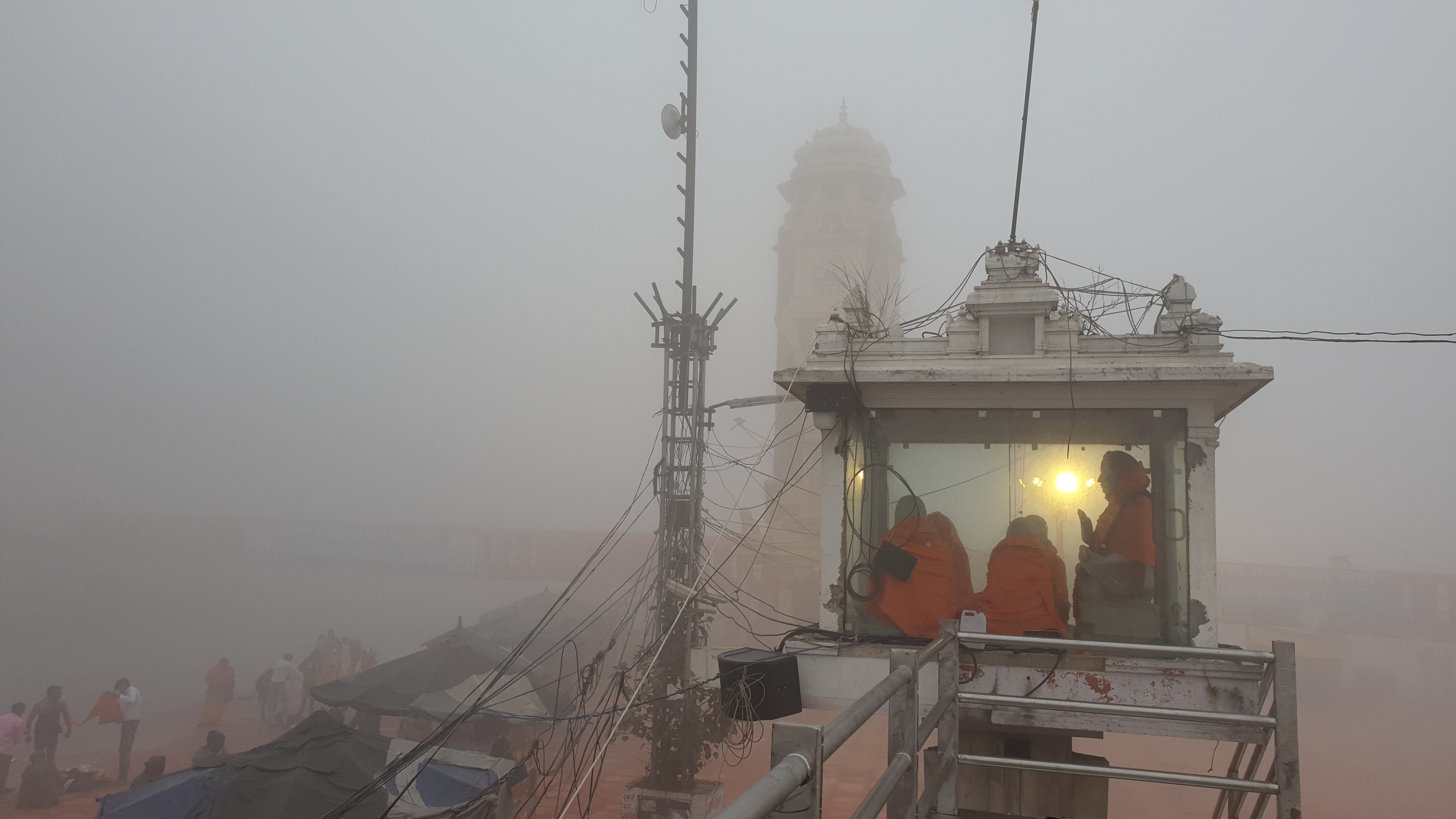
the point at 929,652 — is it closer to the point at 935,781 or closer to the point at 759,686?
the point at 935,781

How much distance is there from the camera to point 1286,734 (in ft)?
14.2

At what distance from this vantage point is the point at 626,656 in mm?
37438

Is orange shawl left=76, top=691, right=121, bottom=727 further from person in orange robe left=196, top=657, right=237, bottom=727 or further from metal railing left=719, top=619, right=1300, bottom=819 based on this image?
metal railing left=719, top=619, right=1300, bottom=819

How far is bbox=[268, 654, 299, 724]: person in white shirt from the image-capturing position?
23859mm

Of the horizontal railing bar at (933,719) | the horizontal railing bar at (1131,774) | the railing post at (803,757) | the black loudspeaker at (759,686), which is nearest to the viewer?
the railing post at (803,757)

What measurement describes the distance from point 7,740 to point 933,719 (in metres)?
19.9

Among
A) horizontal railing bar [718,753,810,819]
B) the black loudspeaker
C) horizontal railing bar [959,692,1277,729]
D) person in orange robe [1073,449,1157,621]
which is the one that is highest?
person in orange robe [1073,449,1157,621]

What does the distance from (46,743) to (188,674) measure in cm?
4519

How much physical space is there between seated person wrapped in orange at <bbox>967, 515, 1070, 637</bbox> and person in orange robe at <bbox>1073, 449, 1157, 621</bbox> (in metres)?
0.19

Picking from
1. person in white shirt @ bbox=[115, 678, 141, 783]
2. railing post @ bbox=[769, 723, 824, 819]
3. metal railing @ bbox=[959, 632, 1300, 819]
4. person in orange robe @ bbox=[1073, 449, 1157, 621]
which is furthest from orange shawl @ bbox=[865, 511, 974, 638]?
person in white shirt @ bbox=[115, 678, 141, 783]

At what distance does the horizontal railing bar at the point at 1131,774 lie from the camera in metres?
4.39

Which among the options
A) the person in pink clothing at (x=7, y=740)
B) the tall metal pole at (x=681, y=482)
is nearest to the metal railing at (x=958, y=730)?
the tall metal pole at (x=681, y=482)

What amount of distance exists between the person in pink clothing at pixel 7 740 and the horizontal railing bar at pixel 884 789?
1975 cm

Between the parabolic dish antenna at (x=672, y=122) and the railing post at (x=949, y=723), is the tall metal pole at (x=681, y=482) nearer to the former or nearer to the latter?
the parabolic dish antenna at (x=672, y=122)
